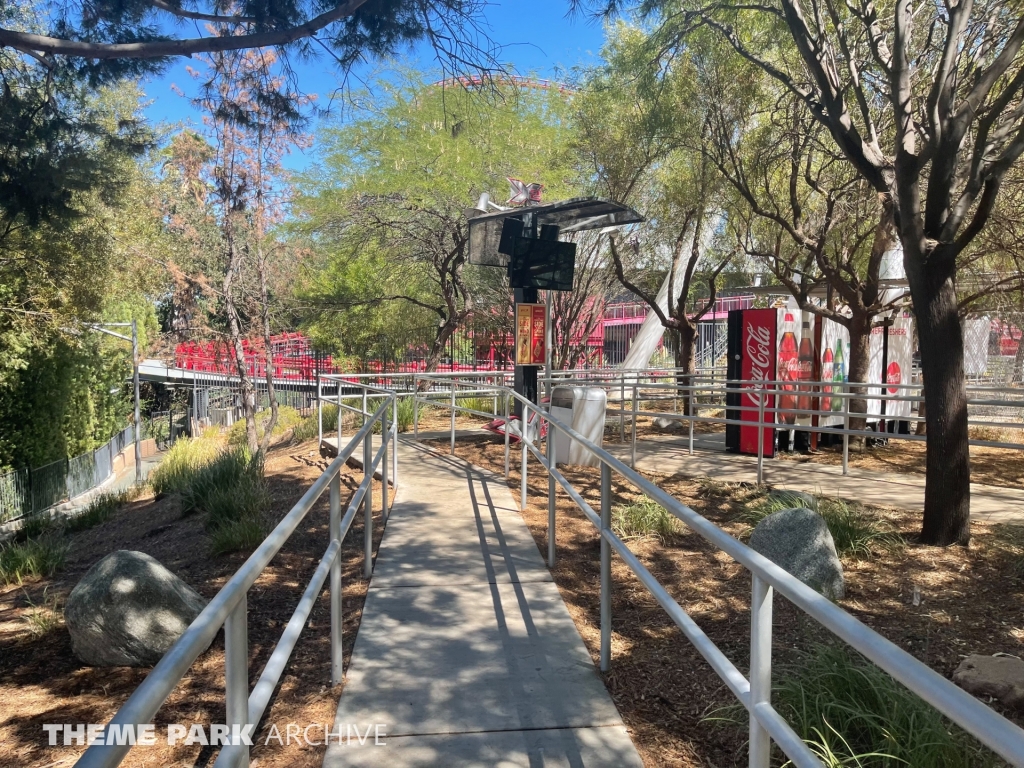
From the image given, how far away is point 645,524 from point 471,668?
293 centimetres

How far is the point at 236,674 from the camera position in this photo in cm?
208

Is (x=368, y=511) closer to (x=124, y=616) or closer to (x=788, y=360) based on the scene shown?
(x=124, y=616)

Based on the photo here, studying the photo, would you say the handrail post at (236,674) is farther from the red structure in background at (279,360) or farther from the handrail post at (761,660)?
the red structure in background at (279,360)

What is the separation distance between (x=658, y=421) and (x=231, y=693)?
46.7 feet

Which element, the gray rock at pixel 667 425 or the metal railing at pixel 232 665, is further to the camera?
the gray rock at pixel 667 425

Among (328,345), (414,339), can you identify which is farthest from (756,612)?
(328,345)

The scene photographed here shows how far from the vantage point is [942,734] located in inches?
114

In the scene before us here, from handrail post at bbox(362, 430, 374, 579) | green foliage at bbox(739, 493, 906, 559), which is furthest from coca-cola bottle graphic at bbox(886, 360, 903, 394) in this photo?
handrail post at bbox(362, 430, 374, 579)

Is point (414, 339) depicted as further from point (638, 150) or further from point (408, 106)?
point (638, 150)

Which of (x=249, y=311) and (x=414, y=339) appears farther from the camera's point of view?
(x=414, y=339)

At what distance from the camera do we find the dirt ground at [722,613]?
3.56 metres

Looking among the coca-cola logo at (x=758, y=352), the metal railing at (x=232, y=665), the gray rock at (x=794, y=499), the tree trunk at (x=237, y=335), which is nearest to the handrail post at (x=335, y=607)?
the metal railing at (x=232, y=665)

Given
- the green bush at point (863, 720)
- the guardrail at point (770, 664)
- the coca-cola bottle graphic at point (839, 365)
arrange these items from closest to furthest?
the guardrail at point (770, 664) < the green bush at point (863, 720) < the coca-cola bottle graphic at point (839, 365)

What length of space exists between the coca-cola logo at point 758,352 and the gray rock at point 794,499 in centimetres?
386
